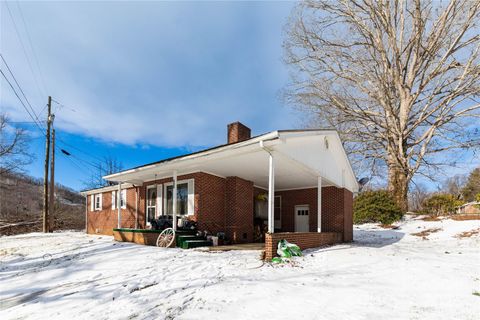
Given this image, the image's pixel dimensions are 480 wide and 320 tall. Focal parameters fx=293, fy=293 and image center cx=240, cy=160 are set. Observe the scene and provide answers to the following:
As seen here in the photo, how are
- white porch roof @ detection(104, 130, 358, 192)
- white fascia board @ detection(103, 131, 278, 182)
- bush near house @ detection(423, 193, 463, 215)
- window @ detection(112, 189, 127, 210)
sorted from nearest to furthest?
white fascia board @ detection(103, 131, 278, 182), white porch roof @ detection(104, 130, 358, 192), window @ detection(112, 189, 127, 210), bush near house @ detection(423, 193, 463, 215)

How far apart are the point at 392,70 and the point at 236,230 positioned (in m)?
17.8

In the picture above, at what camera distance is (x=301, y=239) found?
924 centimetres

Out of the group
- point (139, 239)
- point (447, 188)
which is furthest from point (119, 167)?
point (447, 188)

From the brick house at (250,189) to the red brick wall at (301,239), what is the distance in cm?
2

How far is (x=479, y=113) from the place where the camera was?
66.6 ft

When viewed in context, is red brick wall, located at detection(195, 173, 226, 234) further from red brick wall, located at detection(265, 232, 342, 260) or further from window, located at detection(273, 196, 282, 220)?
window, located at detection(273, 196, 282, 220)

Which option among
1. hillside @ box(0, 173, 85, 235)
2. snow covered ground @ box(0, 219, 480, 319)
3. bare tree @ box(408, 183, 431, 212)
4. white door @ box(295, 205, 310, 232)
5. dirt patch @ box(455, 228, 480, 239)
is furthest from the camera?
bare tree @ box(408, 183, 431, 212)

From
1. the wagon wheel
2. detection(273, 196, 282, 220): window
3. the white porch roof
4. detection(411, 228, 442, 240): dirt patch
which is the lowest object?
detection(411, 228, 442, 240): dirt patch

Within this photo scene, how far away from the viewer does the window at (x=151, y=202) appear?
13.3 m

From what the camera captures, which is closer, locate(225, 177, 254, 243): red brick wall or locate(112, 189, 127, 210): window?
locate(225, 177, 254, 243): red brick wall

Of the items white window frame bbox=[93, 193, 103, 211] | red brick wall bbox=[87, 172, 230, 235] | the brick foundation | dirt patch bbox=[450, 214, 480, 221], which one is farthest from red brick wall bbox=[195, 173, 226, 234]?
dirt patch bbox=[450, 214, 480, 221]

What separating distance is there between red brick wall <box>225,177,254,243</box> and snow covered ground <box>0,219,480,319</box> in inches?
132

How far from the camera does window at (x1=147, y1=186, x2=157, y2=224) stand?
43.7ft

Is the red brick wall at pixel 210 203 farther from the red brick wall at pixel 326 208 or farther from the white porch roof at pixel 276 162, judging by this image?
the red brick wall at pixel 326 208
